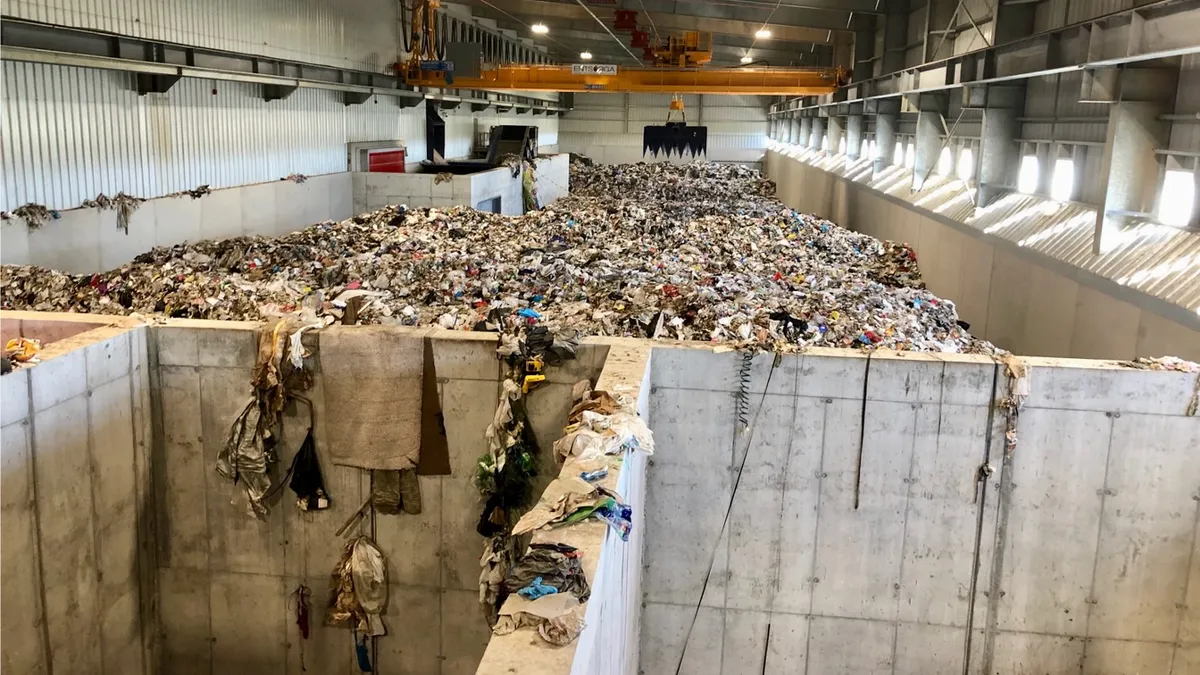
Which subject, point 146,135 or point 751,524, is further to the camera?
point 146,135

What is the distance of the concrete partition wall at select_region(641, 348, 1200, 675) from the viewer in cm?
740

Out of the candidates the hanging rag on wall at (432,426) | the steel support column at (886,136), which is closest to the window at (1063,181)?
the steel support column at (886,136)

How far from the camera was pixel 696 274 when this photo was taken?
42.0 feet

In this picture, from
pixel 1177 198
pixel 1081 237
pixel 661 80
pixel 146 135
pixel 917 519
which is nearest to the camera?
pixel 917 519

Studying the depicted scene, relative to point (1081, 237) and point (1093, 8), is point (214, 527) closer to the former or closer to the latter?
point (1081, 237)

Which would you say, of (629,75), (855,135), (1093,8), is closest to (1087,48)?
(1093,8)

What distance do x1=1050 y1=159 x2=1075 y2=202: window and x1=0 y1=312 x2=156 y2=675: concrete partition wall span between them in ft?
40.5

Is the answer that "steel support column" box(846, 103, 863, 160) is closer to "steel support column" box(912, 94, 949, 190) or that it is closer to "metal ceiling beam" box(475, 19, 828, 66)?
"metal ceiling beam" box(475, 19, 828, 66)

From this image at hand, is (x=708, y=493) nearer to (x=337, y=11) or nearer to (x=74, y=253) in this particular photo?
(x=74, y=253)

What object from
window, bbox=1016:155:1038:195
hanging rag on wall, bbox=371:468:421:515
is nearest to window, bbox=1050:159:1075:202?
window, bbox=1016:155:1038:195

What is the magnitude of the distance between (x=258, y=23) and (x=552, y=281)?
811cm

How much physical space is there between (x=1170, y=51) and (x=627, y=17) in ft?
50.6

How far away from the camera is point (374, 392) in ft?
25.6

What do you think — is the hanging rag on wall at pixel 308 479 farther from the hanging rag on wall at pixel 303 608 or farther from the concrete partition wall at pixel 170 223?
the concrete partition wall at pixel 170 223
